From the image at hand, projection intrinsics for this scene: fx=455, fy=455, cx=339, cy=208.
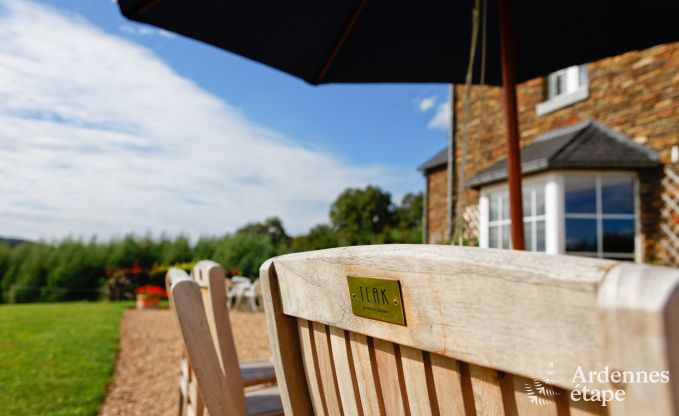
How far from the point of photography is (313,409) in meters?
0.84

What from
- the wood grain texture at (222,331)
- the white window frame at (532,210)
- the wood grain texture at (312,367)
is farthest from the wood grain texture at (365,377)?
the white window frame at (532,210)

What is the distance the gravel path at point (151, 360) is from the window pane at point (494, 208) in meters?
4.50

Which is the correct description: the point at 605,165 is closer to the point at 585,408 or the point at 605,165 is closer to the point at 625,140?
the point at 625,140

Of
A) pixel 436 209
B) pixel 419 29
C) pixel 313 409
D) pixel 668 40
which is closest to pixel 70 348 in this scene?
pixel 419 29

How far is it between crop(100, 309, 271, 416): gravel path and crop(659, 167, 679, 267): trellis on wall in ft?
17.8

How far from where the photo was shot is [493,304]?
1.43 feet

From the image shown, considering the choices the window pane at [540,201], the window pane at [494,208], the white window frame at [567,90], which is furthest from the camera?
the window pane at [494,208]

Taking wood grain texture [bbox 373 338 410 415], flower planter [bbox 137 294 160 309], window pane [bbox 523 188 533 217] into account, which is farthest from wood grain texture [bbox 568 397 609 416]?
flower planter [bbox 137 294 160 309]

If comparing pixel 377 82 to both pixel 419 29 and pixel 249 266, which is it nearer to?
pixel 419 29

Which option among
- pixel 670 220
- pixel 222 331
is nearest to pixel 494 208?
pixel 670 220

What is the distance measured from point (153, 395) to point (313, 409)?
3769mm

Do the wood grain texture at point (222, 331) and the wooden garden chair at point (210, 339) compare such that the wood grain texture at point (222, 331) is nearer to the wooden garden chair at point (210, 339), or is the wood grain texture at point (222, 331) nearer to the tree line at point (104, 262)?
the wooden garden chair at point (210, 339)

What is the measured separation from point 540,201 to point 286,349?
709cm

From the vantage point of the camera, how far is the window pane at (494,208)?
26.5 feet
